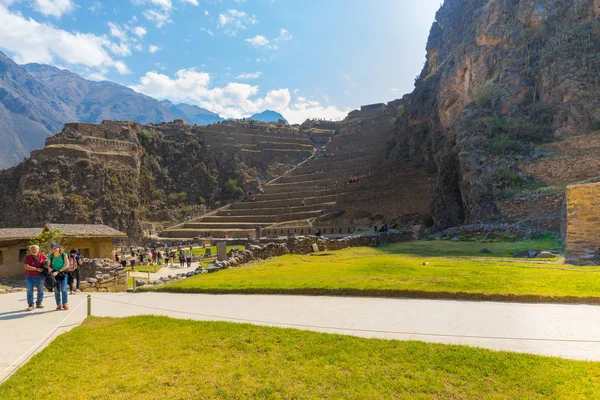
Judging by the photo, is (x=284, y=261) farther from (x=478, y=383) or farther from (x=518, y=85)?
(x=518, y=85)

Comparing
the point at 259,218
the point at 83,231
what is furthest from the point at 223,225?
the point at 83,231

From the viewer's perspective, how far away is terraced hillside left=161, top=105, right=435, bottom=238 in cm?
4400

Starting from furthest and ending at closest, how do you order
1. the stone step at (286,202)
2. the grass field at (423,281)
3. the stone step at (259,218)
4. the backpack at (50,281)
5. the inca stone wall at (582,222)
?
1. the stone step at (286,202)
2. the stone step at (259,218)
3. the inca stone wall at (582,222)
4. the backpack at (50,281)
5. the grass field at (423,281)

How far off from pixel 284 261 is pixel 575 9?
132ft

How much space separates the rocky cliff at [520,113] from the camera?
2662 centimetres

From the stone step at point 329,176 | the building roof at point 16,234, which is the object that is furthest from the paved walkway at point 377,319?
the stone step at point 329,176

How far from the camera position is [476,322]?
6.31m

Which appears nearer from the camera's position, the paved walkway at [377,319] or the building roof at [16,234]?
the paved walkway at [377,319]

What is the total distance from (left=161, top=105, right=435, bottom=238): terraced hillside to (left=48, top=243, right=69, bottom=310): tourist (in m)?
34.6

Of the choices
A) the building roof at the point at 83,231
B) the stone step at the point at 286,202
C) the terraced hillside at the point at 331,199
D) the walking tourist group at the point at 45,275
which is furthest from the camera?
the stone step at the point at 286,202

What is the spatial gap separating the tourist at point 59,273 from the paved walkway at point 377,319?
11.5 inches

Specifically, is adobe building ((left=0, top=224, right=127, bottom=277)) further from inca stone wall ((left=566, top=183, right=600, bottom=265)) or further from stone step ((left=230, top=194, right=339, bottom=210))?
stone step ((left=230, top=194, right=339, bottom=210))

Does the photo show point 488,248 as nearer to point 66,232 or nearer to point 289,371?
point 289,371

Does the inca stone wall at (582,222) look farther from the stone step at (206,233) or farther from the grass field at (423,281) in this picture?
the stone step at (206,233)
